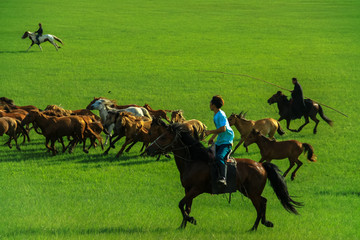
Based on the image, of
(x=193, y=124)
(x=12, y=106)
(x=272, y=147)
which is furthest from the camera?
(x=12, y=106)

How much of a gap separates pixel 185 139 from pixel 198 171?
65cm

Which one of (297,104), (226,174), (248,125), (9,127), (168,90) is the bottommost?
(168,90)

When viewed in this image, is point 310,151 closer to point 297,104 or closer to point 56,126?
point 56,126

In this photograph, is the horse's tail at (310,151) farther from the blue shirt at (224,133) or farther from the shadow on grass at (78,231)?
the shadow on grass at (78,231)

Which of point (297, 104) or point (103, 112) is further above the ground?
point (103, 112)

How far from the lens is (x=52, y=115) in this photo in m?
20.6

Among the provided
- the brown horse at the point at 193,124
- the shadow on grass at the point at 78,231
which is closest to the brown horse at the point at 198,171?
the shadow on grass at the point at 78,231

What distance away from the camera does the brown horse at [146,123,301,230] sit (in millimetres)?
11133

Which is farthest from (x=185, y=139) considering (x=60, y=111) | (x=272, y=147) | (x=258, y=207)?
(x=60, y=111)

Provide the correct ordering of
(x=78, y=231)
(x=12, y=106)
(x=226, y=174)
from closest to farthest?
(x=226, y=174) < (x=78, y=231) < (x=12, y=106)

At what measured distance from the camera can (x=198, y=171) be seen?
1119 cm

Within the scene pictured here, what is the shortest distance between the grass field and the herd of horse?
59 centimetres

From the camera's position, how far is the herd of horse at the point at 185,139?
11203 mm

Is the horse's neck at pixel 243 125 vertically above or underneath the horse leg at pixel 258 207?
underneath
